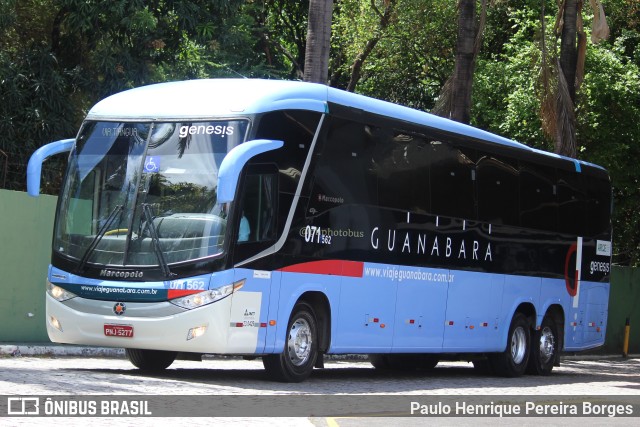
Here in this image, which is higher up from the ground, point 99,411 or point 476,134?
point 476,134

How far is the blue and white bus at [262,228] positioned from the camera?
44.6 ft

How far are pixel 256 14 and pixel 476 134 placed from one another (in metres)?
20.6

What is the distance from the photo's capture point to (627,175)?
1174 inches

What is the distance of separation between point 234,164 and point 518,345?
8.79 m

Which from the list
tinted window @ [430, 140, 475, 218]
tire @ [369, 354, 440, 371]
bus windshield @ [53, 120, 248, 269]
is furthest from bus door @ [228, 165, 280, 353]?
tire @ [369, 354, 440, 371]

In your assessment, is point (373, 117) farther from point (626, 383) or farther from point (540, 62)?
point (540, 62)

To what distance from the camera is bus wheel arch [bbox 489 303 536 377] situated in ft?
64.3

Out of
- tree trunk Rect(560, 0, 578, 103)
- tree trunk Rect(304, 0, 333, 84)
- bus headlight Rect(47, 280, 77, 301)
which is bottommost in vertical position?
bus headlight Rect(47, 280, 77, 301)

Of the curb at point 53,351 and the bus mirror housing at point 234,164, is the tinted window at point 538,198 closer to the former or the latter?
the curb at point 53,351

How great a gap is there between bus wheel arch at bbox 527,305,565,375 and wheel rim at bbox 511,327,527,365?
293 millimetres

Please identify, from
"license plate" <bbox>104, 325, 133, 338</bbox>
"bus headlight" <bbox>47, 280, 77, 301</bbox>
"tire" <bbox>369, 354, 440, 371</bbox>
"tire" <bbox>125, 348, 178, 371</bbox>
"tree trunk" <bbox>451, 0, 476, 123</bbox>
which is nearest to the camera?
"license plate" <bbox>104, 325, 133, 338</bbox>

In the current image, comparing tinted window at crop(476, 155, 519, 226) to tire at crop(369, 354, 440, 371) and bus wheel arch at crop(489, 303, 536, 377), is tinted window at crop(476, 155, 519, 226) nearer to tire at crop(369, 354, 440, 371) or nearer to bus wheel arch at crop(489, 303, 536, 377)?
bus wheel arch at crop(489, 303, 536, 377)

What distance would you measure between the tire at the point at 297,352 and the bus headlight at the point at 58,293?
2492 millimetres

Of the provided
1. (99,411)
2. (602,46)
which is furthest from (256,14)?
(99,411)
